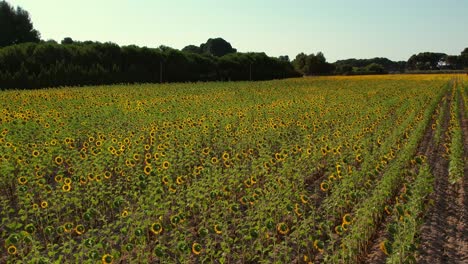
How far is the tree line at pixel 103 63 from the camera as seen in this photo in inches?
1496

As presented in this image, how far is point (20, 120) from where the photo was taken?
38.1ft

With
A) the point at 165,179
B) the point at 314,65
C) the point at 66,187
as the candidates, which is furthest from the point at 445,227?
the point at 314,65

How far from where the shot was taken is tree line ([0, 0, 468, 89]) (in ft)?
125

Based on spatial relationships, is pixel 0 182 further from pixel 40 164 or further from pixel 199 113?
pixel 199 113

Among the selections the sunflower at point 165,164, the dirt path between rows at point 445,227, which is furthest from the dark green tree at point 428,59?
the sunflower at point 165,164

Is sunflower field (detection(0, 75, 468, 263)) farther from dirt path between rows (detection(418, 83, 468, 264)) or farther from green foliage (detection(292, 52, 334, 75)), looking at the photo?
green foliage (detection(292, 52, 334, 75))

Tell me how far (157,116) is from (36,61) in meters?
30.1

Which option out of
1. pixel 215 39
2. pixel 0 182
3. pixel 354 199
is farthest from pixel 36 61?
pixel 215 39

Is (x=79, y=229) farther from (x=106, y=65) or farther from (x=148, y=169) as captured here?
(x=106, y=65)

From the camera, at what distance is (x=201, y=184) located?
6.69 m

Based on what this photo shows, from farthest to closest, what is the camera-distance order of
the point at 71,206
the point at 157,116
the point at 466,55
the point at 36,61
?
the point at 466,55
the point at 36,61
the point at 157,116
the point at 71,206

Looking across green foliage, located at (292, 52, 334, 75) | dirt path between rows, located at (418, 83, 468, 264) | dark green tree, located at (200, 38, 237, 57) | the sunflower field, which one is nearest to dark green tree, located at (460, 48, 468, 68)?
green foliage, located at (292, 52, 334, 75)

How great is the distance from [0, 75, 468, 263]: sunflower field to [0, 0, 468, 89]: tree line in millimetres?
19430

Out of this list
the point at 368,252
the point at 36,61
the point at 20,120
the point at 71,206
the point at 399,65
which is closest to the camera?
the point at 368,252
